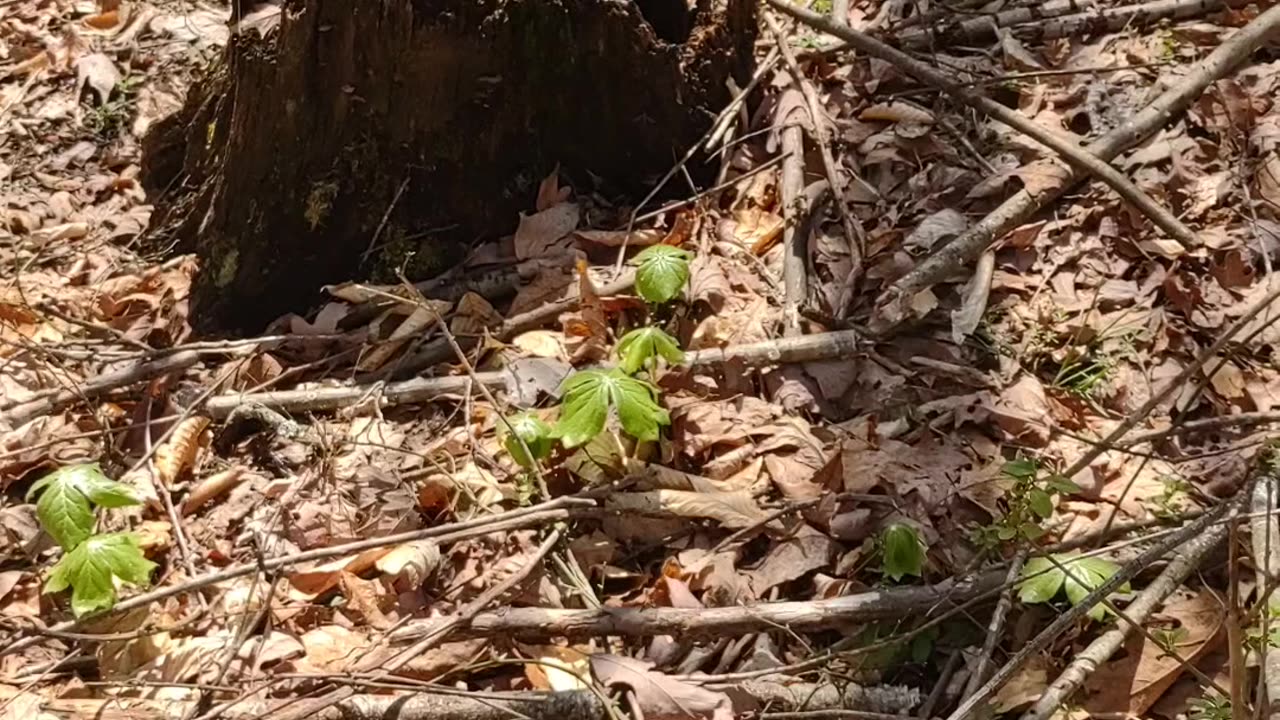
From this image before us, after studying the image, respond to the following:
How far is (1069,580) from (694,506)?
2.99ft

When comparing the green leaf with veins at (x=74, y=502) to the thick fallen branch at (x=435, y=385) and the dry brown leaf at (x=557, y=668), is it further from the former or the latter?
the dry brown leaf at (x=557, y=668)

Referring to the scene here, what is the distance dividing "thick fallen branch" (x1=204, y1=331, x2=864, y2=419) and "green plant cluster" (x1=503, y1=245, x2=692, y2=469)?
21 centimetres

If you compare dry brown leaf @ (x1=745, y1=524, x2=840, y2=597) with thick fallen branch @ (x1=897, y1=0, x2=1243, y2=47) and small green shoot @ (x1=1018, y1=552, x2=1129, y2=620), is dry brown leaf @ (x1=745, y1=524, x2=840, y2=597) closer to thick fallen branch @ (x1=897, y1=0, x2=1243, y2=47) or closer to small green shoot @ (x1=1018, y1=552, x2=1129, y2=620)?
small green shoot @ (x1=1018, y1=552, x2=1129, y2=620)

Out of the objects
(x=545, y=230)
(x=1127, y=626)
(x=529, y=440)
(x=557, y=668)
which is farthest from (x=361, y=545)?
(x=1127, y=626)

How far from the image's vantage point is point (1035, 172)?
342 centimetres

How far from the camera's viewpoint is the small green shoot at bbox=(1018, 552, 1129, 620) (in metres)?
2.36

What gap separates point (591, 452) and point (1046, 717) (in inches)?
50.3

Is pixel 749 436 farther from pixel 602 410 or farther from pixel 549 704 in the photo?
pixel 549 704

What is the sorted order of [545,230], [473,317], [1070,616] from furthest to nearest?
[545,230], [473,317], [1070,616]

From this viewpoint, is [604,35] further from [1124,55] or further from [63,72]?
[63,72]

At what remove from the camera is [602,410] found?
2.66m

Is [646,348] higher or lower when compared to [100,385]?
higher

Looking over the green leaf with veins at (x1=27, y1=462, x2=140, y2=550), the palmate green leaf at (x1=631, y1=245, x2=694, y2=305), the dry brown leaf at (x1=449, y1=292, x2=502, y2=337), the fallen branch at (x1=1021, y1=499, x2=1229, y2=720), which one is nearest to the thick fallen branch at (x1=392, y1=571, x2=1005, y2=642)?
the fallen branch at (x1=1021, y1=499, x2=1229, y2=720)

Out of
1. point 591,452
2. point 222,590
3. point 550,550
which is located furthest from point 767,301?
point 222,590
